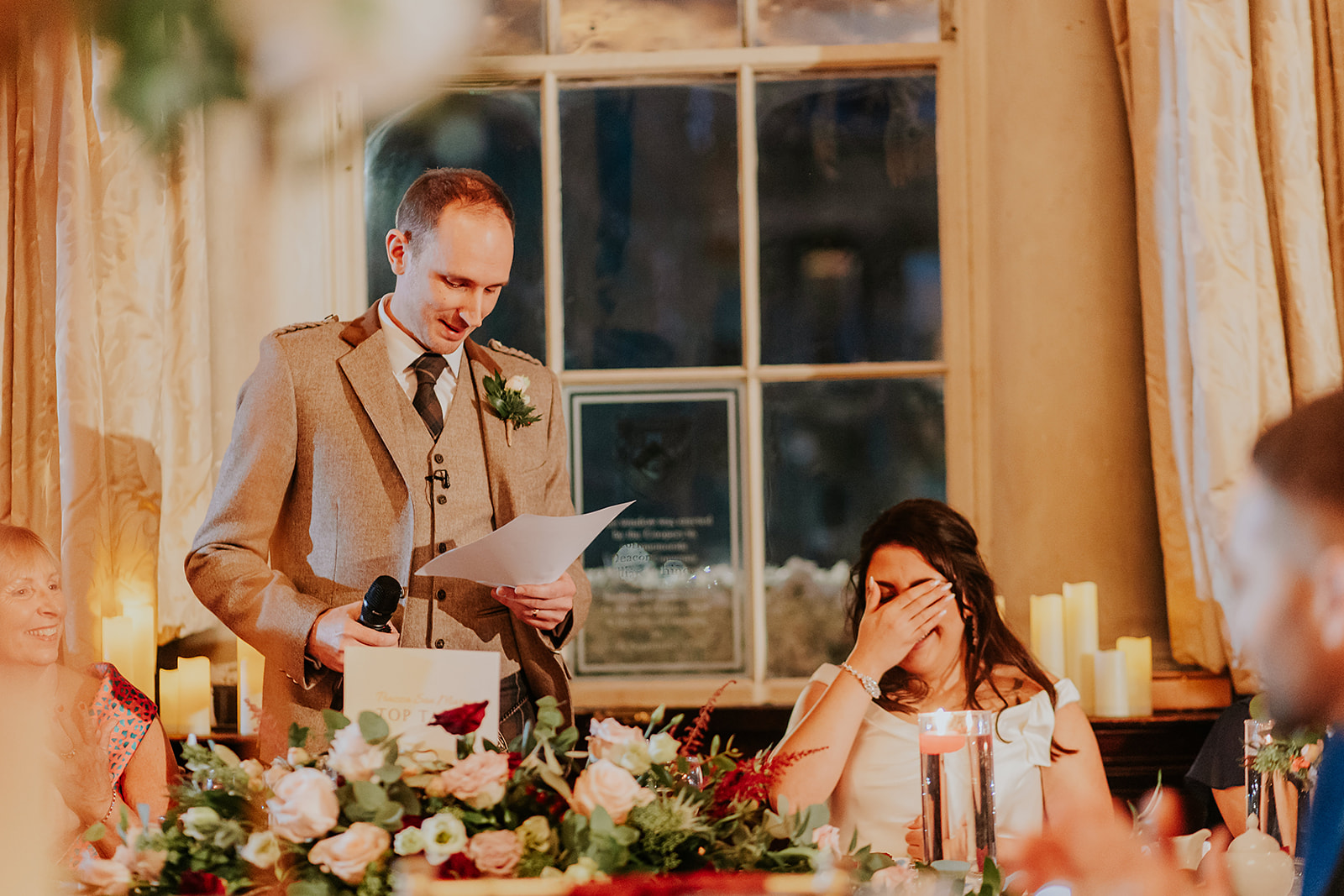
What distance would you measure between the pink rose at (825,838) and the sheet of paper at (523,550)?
1.37 feet

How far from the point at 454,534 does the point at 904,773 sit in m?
0.80

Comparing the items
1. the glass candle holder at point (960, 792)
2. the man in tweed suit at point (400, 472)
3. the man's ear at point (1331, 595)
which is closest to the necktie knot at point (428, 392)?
the man in tweed suit at point (400, 472)

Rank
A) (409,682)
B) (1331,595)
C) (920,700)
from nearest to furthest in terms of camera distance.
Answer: (1331,595), (409,682), (920,700)

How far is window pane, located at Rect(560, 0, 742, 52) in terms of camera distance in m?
2.72

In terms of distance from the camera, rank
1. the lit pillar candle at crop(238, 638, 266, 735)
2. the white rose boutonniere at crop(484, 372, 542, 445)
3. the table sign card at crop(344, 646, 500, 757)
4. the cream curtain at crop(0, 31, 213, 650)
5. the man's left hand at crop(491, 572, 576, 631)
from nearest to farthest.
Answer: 1. the table sign card at crop(344, 646, 500, 757)
2. the man's left hand at crop(491, 572, 576, 631)
3. the white rose boutonniere at crop(484, 372, 542, 445)
4. the cream curtain at crop(0, 31, 213, 650)
5. the lit pillar candle at crop(238, 638, 266, 735)

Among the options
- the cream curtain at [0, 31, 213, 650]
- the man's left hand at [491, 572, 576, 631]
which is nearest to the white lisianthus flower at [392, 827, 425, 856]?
the man's left hand at [491, 572, 576, 631]

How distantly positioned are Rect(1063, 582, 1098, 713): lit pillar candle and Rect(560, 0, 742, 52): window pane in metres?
1.44

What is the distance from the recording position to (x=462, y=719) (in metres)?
0.99

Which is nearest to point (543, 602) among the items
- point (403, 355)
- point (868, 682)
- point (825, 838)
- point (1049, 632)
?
point (403, 355)

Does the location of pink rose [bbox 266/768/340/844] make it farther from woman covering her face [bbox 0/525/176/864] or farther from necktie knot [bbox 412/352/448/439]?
woman covering her face [bbox 0/525/176/864]

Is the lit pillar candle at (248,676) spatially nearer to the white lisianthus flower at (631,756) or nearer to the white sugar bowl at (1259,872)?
the white lisianthus flower at (631,756)

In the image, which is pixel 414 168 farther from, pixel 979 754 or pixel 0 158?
pixel 0 158

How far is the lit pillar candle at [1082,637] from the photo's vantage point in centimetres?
246

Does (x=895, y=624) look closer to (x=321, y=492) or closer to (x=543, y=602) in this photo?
(x=543, y=602)
